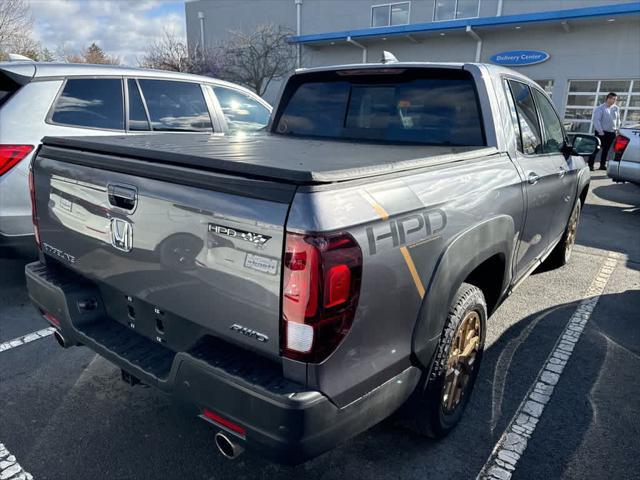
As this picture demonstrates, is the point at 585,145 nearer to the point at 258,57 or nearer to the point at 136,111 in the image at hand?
the point at 136,111

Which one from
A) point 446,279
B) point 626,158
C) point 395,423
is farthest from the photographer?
point 626,158

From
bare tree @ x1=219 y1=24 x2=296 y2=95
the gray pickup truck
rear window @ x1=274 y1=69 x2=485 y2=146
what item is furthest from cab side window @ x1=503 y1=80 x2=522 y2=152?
bare tree @ x1=219 y1=24 x2=296 y2=95

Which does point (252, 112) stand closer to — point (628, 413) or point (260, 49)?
point (628, 413)

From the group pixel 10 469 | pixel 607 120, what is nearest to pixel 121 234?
pixel 10 469

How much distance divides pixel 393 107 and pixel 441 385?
6.22ft

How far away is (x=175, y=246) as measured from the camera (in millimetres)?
1821

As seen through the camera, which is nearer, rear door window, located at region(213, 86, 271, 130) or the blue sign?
rear door window, located at region(213, 86, 271, 130)

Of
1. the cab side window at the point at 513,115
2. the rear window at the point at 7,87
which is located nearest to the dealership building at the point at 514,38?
the cab side window at the point at 513,115

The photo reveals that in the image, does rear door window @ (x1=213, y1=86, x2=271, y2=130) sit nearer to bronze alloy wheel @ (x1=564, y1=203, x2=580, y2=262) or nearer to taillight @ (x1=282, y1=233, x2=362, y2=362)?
bronze alloy wheel @ (x1=564, y1=203, x2=580, y2=262)

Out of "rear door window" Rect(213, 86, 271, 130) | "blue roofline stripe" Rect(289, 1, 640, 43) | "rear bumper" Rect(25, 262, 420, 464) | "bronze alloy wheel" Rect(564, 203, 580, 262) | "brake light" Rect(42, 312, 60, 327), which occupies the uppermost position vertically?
"blue roofline stripe" Rect(289, 1, 640, 43)

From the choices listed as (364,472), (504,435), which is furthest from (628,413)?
(364,472)

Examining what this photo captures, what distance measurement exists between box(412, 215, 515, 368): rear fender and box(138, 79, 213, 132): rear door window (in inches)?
150

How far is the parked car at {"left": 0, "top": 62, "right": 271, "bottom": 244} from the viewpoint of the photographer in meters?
3.80

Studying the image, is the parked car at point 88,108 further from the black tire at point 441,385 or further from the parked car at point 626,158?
the parked car at point 626,158
